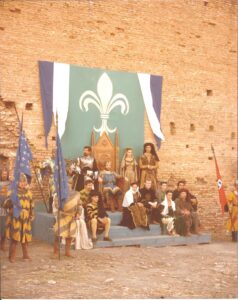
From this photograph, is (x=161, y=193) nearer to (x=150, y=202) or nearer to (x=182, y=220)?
(x=150, y=202)

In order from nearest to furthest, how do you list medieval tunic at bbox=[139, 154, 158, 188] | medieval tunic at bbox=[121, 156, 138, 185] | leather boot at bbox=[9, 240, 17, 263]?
leather boot at bbox=[9, 240, 17, 263], medieval tunic at bbox=[121, 156, 138, 185], medieval tunic at bbox=[139, 154, 158, 188]

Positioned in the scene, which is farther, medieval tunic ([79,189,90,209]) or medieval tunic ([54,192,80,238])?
medieval tunic ([79,189,90,209])

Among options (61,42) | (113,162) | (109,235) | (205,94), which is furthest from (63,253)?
(205,94)

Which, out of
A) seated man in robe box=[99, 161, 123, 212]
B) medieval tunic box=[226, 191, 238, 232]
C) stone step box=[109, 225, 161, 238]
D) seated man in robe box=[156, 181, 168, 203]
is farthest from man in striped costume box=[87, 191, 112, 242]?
medieval tunic box=[226, 191, 238, 232]

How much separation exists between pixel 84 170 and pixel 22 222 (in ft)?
10.5

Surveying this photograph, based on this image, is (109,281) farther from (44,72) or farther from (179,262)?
(44,72)

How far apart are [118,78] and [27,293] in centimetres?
742

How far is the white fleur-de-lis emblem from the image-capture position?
12953mm

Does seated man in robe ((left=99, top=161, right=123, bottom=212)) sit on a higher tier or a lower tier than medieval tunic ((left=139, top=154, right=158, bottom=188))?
lower

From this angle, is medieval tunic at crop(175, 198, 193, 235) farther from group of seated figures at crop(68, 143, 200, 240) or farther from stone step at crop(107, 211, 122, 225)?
stone step at crop(107, 211, 122, 225)

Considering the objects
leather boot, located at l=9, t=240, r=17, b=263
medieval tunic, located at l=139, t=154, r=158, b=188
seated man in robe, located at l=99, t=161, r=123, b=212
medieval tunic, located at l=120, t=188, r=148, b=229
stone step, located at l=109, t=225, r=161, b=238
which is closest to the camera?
leather boot, located at l=9, t=240, r=17, b=263

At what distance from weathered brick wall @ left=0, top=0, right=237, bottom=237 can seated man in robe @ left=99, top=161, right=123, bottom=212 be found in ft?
4.98

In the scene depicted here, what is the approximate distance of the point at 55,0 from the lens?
12555 mm

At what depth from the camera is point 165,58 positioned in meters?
14.1
